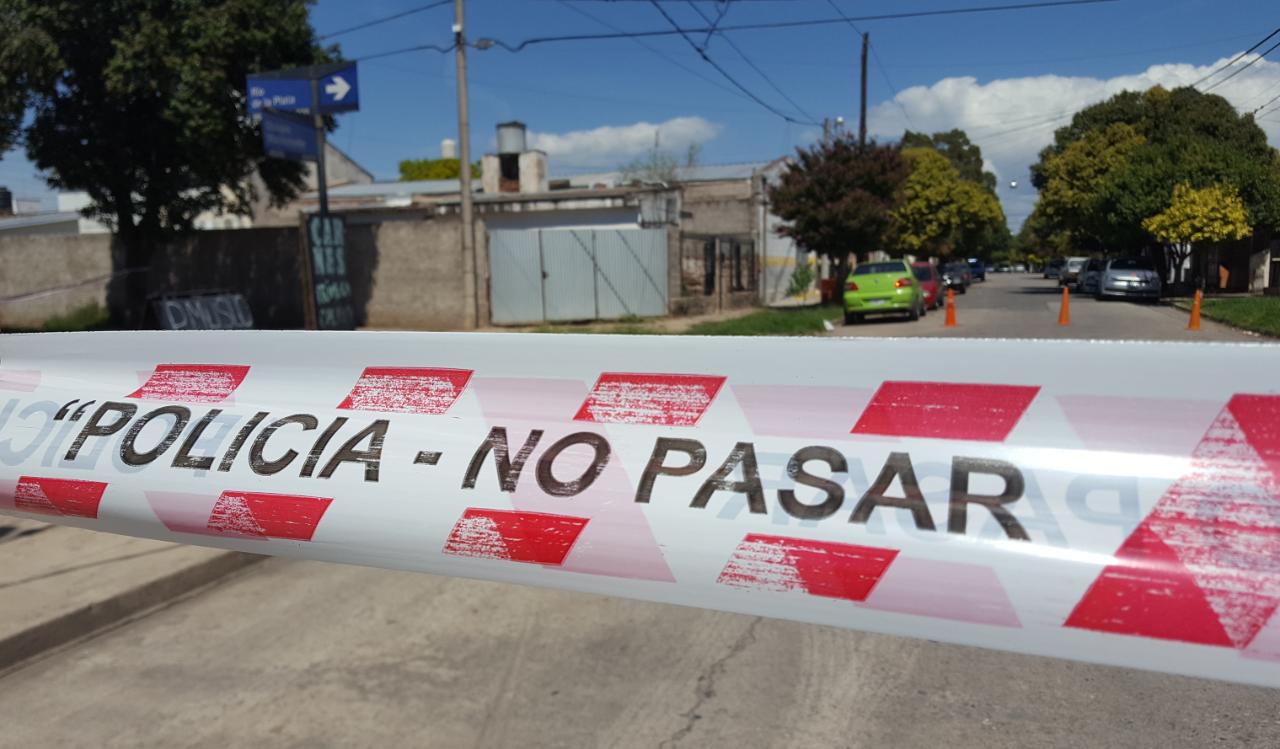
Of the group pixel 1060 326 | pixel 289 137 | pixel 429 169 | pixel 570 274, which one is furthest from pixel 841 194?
pixel 429 169

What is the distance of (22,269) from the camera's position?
21812mm

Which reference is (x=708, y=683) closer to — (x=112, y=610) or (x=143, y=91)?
(x=112, y=610)

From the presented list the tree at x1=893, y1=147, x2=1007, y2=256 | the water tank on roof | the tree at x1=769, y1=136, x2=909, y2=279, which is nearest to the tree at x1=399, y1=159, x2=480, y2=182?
the water tank on roof

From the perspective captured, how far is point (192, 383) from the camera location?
7.57 feet

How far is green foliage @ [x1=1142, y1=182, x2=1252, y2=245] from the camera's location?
94.0 ft

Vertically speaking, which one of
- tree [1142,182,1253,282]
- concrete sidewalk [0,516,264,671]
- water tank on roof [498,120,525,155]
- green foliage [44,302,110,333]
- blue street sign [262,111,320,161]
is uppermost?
water tank on roof [498,120,525,155]

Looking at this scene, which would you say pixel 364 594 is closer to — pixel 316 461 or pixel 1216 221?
pixel 316 461

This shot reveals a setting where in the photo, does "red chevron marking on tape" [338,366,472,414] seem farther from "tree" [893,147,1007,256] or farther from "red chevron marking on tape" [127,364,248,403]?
"tree" [893,147,1007,256]

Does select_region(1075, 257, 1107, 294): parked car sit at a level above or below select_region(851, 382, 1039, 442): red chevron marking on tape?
below

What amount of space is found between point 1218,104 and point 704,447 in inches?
1851

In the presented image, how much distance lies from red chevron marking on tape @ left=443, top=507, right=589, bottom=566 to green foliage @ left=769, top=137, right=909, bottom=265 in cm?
2686

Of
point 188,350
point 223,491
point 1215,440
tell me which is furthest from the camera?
point 188,350

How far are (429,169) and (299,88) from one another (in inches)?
2746

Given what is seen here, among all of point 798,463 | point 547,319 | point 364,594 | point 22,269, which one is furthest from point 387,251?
point 798,463
